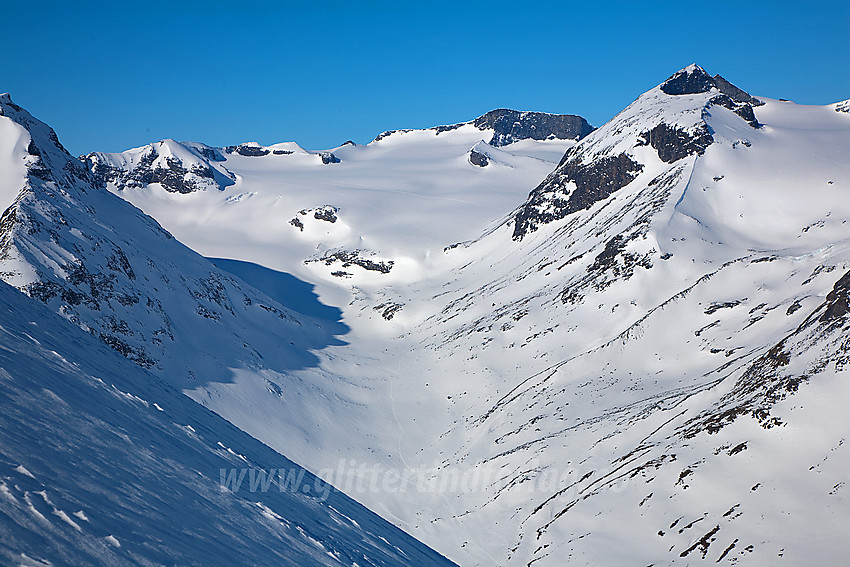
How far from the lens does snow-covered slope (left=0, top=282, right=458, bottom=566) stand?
4.57m

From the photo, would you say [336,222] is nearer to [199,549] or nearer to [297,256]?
[297,256]

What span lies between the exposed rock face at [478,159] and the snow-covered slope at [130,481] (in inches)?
7033

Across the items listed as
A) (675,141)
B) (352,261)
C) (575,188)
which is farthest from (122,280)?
(675,141)

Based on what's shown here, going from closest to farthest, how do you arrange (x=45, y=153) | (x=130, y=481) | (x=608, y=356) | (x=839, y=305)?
1. (x=130, y=481)
2. (x=839, y=305)
3. (x=608, y=356)
4. (x=45, y=153)

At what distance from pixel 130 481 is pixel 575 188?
97831 mm

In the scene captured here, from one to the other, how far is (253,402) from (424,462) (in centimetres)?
1656

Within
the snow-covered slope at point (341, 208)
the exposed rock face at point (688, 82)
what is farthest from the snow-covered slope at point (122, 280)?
the exposed rock face at point (688, 82)

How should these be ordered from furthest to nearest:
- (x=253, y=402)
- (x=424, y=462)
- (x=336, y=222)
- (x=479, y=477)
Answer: (x=336, y=222) < (x=253, y=402) < (x=424, y=462) < (x=479, y=477)

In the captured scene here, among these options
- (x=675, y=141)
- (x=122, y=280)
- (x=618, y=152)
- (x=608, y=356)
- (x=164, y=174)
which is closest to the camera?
(x=608, y=356)

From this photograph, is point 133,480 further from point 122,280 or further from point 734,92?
point 734,92

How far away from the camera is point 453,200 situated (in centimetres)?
15212

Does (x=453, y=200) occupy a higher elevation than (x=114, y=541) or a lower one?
higher

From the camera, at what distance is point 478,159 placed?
604 ft

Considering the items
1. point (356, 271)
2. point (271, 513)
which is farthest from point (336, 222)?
point (271, 513)
